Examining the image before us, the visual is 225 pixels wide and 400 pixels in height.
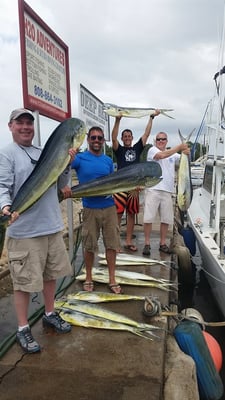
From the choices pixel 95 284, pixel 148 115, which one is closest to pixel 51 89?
pixel 148 115

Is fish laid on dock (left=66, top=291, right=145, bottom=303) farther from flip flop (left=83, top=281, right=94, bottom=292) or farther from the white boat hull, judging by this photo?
the white boat hull

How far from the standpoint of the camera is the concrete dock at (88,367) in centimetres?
249

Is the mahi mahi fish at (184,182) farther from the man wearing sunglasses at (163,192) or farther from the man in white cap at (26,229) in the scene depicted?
the man in white cap at (26,229)

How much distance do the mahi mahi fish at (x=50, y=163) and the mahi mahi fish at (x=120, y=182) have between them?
26.7 inches

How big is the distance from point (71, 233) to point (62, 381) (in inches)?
96.2

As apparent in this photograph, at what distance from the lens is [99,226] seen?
4027 millimetres

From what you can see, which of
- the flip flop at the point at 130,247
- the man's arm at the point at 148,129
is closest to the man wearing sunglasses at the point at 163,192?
the man's arm at the point at 148,129

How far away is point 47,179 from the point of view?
2.75m

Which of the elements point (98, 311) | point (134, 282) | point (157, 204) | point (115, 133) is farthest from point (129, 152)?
point (98, 311)

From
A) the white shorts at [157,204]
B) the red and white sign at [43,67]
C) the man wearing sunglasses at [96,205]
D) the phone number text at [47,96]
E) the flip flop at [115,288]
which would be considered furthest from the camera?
the white shorts at [157,204]

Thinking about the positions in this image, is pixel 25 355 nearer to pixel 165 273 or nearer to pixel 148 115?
pixel 165 273

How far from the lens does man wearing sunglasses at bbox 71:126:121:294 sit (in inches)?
153

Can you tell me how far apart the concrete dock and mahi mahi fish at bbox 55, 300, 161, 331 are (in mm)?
116

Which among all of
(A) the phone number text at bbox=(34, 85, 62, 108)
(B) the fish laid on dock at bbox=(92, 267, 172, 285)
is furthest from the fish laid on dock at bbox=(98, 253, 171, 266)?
(A) the phone number text at bbox=(34, 85, 62, 108)
